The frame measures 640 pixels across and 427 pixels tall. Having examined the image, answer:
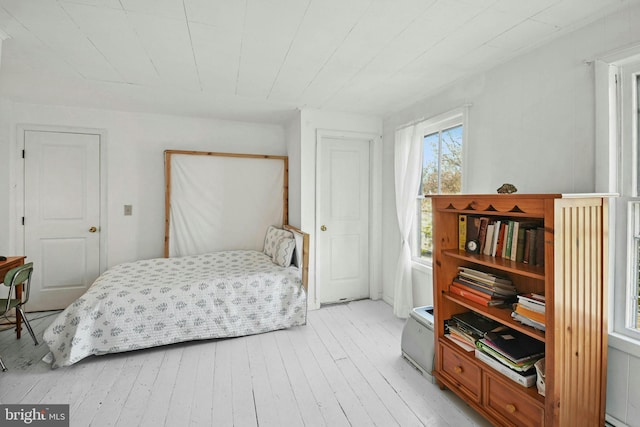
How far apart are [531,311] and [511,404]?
1.69 ft

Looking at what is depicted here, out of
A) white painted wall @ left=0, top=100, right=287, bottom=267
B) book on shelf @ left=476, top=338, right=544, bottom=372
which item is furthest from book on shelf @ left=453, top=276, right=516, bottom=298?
white painted wall @ left=0, top=100, right=287, bottom=267

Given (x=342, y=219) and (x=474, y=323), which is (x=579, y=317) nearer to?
(x=474, y=323)

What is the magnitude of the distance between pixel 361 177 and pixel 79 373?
318cm

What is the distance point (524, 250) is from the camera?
171 cm

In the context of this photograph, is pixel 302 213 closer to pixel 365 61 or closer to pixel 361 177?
pixel 361 177

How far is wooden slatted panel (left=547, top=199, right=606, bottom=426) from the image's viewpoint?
4.58ft

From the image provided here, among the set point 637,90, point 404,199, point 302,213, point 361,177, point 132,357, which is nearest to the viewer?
point 637,90

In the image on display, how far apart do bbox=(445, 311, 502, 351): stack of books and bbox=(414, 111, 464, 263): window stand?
1.03 metres

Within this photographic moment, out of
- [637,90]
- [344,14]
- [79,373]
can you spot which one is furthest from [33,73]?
[637,90]

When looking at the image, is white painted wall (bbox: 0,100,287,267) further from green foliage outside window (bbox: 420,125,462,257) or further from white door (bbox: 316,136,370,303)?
green foliage outside window (bbox: 420,125,462,257)

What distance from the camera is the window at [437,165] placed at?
2.70 metres

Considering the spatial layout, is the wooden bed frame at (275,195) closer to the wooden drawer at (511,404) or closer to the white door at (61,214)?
the white door at (61,214)

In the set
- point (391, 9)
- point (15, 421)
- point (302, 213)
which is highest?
point (391, 9)

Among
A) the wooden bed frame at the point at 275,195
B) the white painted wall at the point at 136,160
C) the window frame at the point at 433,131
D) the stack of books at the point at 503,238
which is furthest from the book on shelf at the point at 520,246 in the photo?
the white painted wall at the point at 136,160
